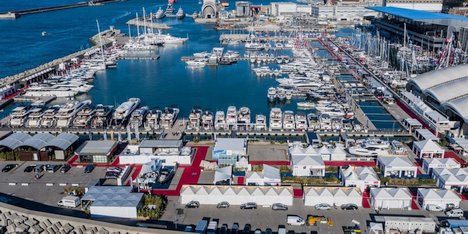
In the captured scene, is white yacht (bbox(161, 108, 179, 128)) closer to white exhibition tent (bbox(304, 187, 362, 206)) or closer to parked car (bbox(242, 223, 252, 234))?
white exhibition tent (bbox(304, 187, 362, 206))

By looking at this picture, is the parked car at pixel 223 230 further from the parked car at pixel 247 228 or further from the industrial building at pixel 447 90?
the industrial building at pixel 447 90

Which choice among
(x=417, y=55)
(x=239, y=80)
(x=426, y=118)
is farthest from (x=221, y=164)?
(x=417, y=55)

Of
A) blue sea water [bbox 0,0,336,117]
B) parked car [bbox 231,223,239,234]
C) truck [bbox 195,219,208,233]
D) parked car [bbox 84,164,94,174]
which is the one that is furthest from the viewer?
blue sea water [bbox 0,0,336,117]

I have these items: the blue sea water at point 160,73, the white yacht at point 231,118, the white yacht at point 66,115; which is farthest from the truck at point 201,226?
the blue sea water at point 160,73

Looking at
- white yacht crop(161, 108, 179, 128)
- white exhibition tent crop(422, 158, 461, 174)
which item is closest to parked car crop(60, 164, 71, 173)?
white yacht crop(161, 108, 179, 128)

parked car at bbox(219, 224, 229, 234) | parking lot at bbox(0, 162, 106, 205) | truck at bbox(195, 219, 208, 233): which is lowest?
parked car at bbox(219, 224, 229, 234)

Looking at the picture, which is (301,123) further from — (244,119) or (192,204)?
(192,204)

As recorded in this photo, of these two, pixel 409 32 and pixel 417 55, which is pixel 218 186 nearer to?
pixel 417 55
